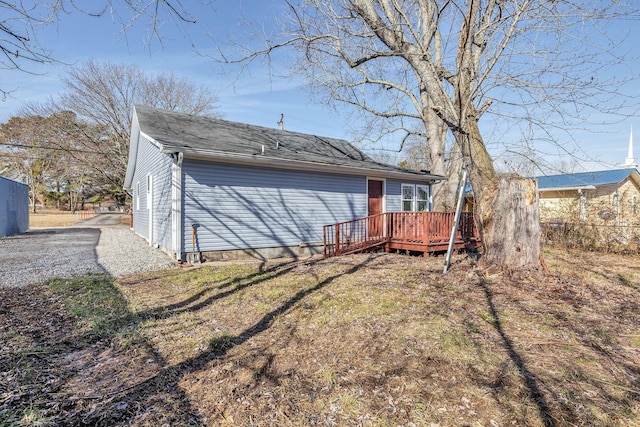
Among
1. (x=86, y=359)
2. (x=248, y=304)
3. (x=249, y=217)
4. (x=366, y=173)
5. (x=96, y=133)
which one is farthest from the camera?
(x=96, y=133)

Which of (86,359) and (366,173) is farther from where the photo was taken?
(366,173)

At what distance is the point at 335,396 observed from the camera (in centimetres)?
248

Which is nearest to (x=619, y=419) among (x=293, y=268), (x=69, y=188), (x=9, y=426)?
(x=9, y=426)

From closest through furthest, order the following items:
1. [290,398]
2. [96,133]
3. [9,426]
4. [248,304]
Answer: [9,426] < [290,398] < [248,304] < [96,133]

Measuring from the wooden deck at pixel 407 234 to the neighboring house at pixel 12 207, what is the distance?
42.3 feet

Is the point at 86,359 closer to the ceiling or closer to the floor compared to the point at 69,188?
closer to the floor

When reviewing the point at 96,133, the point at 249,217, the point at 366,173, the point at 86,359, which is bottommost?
the point at 86,359

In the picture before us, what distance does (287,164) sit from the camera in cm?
910

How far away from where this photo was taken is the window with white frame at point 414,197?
12.5 metres

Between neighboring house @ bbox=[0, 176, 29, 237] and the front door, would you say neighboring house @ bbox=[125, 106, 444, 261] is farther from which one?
neighboring house @ bbox=[0, 176, 29, 237]

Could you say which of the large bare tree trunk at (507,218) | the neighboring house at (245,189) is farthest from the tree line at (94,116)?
the large bare tree trunk at (507,218)

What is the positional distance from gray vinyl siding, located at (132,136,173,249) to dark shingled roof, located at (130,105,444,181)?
692mm

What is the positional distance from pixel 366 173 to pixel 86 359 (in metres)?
8.86

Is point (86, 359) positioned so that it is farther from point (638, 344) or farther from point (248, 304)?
point (638, 344)
